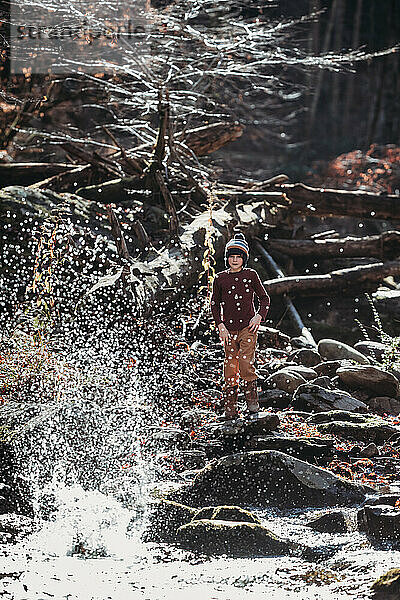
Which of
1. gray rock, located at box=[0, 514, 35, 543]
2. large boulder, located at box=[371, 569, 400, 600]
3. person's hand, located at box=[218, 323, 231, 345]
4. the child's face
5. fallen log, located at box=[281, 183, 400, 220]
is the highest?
fallen log, located at box=[281, 183, 400, 220]

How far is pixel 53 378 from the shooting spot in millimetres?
6012

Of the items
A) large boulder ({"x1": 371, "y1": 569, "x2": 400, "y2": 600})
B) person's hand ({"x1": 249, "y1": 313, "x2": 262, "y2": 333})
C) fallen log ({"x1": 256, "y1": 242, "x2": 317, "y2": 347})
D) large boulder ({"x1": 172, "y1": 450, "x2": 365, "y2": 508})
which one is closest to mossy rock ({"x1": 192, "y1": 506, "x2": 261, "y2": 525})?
large boulder ({"x1": 172, "y1": 450, "x2": 365, "y2": 508})

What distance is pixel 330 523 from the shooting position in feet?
12.3

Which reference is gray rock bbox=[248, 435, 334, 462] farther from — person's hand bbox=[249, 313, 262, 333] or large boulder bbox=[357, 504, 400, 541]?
large boulder bbox=[357, 504, 400, 541]

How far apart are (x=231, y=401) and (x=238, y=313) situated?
0.73 meters

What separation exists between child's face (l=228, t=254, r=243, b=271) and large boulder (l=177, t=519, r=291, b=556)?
6.85 ft

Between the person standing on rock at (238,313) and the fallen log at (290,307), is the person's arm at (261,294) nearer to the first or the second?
the person standing on rock at (238,313)

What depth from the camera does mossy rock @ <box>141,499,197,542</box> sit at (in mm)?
3629

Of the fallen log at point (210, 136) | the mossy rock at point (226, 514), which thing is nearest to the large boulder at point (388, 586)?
the mossy rock at point (226, 514)

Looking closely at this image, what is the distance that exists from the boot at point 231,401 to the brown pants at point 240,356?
0.16ft

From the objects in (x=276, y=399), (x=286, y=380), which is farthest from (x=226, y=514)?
(x=286, y=380)

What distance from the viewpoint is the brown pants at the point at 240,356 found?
500 centimetres

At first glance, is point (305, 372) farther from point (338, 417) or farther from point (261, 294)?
point (261, 294)

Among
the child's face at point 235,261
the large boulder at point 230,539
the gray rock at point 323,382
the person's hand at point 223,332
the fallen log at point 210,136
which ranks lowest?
the large boulder at point 230,539
